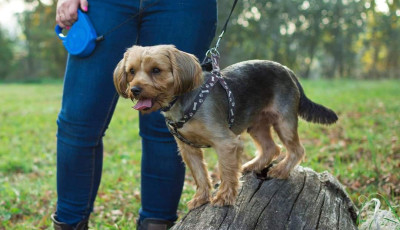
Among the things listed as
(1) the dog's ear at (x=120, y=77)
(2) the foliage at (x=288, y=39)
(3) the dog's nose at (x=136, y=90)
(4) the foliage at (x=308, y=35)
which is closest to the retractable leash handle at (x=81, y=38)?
(1) the dog's ear at (x=120, y=77)

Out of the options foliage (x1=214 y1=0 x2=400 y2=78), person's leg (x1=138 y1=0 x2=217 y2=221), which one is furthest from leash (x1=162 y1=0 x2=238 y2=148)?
foliage (x1=214 y1=0 x2=400 y2=78)

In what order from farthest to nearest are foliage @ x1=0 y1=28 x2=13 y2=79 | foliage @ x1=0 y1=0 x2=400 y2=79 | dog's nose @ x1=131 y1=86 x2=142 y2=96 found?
1. foliage @ x1=0 y1=28 x2=13 y2=79
2. foliage @ x1=0 y1=0 x2=400 y2=79
3. dog's nose @ x1=131 y1=86 x2=142 y2=96

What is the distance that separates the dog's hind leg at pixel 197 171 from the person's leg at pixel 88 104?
2.07 feet

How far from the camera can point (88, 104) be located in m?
2.99

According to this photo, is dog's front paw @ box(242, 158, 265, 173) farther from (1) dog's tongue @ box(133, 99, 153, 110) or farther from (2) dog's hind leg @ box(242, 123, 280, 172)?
(1) dog's tongue @ box(133, 99, 153, 110)

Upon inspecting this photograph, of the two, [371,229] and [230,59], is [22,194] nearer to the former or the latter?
[371,229]

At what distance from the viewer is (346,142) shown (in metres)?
7.20

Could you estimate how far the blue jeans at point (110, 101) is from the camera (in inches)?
117

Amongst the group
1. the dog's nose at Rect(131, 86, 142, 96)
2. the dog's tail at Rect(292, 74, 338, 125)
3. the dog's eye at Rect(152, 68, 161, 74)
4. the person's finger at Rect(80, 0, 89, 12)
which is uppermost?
the person's finger at Rect(80, 0, 89, 12)

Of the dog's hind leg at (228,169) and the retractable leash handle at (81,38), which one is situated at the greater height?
the retractable leash handle at (81,38)

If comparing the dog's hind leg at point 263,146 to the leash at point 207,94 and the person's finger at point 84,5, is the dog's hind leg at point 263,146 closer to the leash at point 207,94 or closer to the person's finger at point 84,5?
the leash at point 207,94

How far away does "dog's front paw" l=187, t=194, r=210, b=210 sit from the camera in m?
3.16

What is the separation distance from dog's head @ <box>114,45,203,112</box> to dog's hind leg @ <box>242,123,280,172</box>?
1.22 meters

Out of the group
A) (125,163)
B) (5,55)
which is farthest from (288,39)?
(125,163)
